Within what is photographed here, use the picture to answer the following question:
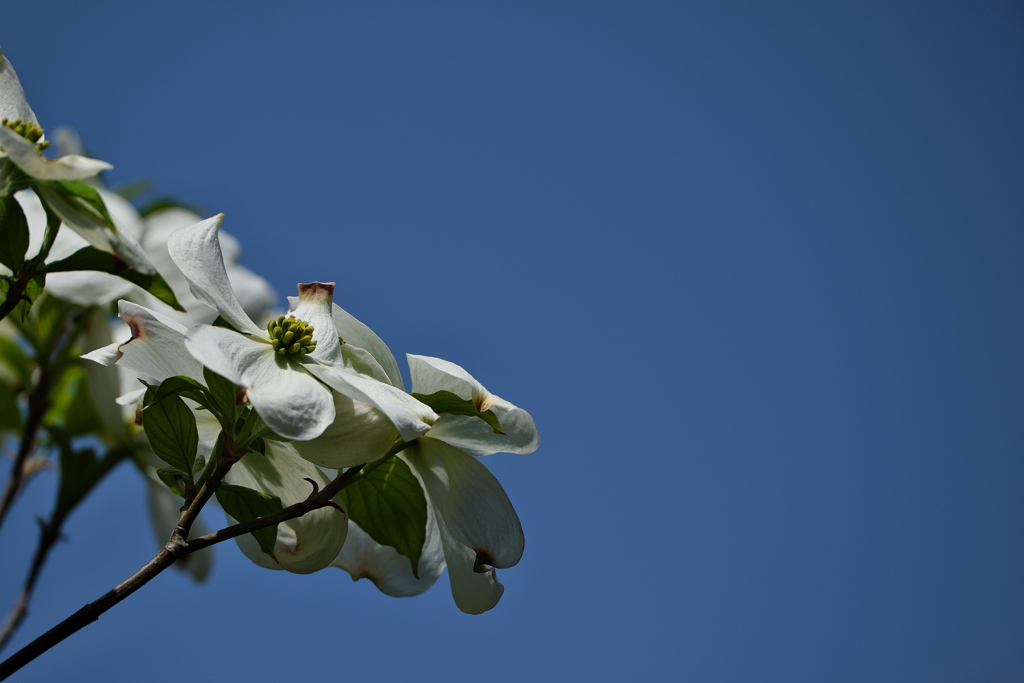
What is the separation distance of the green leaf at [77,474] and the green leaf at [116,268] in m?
0.67

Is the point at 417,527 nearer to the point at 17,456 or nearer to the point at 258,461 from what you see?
the point at 258,461

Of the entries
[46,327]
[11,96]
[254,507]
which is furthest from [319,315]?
[46,327]

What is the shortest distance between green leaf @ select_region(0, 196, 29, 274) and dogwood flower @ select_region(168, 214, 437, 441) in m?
0.08

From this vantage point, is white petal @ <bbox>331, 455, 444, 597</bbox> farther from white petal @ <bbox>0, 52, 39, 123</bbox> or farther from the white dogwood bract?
white petal @ <bbox>0, 52, 39, 123</bbox>

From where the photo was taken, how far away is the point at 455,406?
18.5 inches

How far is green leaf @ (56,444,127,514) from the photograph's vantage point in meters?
1.03

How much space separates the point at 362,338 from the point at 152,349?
127mm

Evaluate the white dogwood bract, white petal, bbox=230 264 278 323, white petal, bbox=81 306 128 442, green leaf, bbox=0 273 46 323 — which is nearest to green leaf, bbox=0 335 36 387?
white petal, bbox=81 306 128 442

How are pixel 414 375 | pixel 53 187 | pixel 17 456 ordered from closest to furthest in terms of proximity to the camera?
pixel 53 187 → pixel 414 375 → pixel 17 456

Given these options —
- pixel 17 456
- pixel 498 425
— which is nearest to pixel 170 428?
pixel 498 425

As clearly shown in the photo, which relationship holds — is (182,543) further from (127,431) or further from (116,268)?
(127,431)

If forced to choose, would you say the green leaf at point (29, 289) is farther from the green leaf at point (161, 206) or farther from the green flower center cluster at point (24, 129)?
the green leaf at point (161, 206)

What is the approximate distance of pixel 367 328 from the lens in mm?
535

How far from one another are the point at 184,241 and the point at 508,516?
258 millimetres
